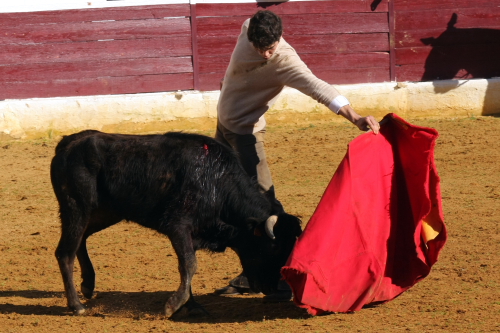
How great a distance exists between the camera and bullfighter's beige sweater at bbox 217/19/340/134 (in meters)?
4.29

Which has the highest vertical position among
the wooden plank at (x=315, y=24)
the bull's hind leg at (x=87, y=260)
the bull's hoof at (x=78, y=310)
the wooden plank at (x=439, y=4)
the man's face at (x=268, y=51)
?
the wooden plank at (x=439, y=4)

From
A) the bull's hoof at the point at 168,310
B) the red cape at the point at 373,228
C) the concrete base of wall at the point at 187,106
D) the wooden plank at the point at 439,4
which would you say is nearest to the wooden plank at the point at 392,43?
the wooden plank at the point at 439,4

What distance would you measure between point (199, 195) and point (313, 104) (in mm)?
6254

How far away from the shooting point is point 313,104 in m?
10.5

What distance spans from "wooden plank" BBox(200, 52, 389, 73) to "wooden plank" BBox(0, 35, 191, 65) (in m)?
0.33

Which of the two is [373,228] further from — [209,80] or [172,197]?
[209,80]

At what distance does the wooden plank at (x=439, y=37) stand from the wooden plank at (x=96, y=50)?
310cm

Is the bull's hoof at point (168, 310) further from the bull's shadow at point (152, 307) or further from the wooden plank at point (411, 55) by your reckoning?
the wooden plank at point (411, 55)

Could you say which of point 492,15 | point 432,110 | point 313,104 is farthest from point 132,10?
point 492,15

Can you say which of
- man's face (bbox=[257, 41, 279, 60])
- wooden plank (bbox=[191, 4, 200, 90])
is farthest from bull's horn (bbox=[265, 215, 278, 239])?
wooden plank (bbox=[191, 4, 200, 90])

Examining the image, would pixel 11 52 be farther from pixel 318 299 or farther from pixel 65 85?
pixel 318 299

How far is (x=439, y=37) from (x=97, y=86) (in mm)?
4894

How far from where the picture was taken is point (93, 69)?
10.2 meters

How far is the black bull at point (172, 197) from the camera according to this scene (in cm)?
443
